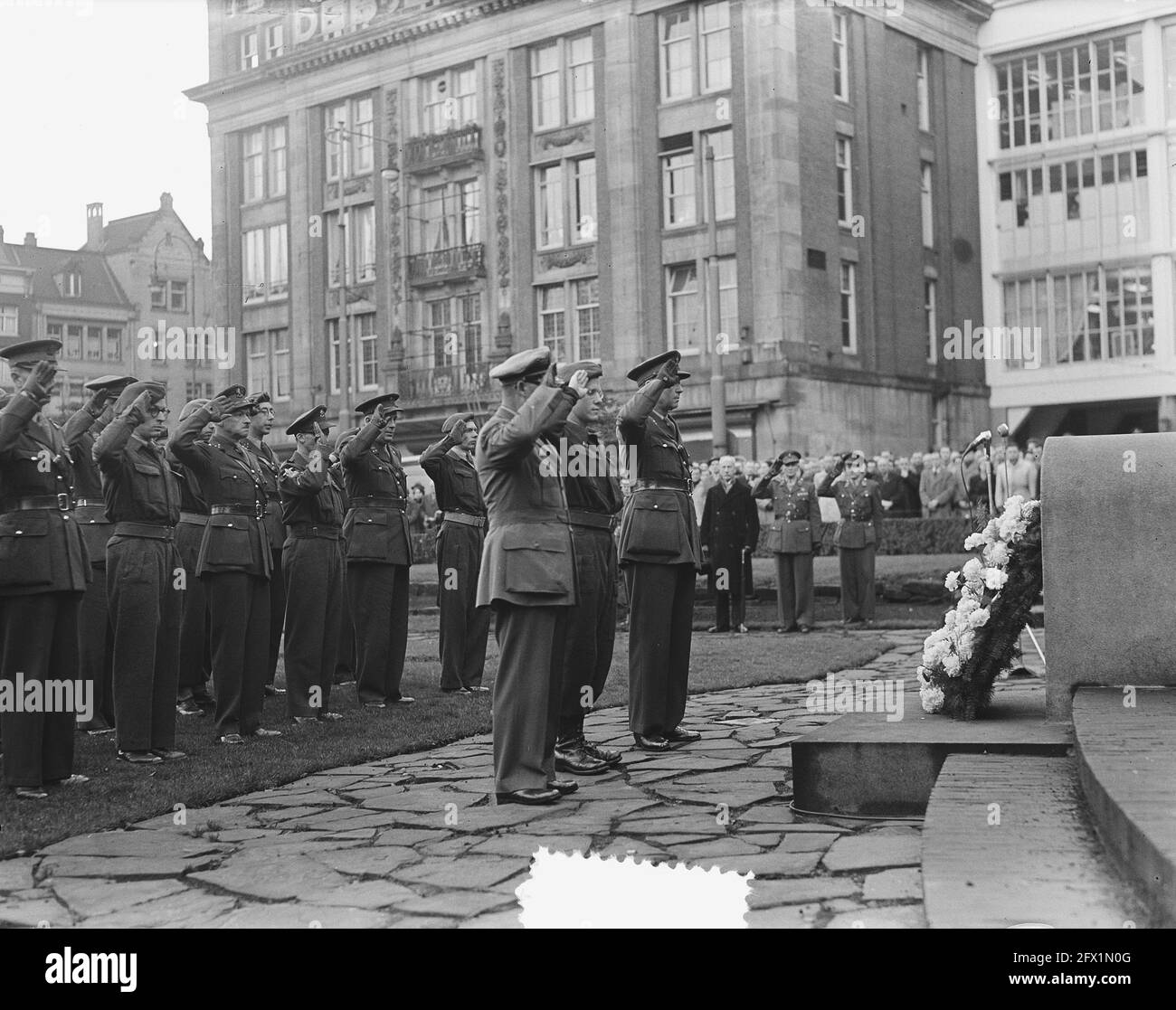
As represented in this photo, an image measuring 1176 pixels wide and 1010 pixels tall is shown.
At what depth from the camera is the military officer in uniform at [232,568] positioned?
957 centimetres

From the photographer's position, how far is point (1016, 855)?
502 centimetres

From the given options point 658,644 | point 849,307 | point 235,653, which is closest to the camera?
point 658,644

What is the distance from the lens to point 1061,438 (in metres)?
8.11

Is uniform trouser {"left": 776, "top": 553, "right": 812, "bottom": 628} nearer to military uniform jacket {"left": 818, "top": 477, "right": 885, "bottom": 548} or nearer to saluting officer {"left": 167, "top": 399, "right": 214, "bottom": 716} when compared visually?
military uniform jacket {"left": 818, "top": 477, "right": 885, "bottom": 548}

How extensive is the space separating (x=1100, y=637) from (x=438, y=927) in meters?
4.07

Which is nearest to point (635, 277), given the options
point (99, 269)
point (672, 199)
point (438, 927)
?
point (672, 199)

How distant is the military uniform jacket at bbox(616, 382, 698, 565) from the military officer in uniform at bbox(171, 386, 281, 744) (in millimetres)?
2495

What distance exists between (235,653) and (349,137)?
38.7 meters

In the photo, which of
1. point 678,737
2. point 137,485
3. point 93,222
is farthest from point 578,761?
point 93,222

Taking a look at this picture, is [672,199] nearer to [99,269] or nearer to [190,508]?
A: [190,508]

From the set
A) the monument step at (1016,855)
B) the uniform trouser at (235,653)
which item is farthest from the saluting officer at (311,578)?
the monument step at (1016,855)

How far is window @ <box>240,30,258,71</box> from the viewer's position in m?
48.8

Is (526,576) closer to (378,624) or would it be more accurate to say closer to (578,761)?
(578,761)

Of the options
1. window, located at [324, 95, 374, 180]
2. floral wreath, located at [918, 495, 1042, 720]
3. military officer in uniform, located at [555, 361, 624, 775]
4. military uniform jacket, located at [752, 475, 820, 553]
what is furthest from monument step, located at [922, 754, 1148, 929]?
window, located at [324, 95, 374, 180]
